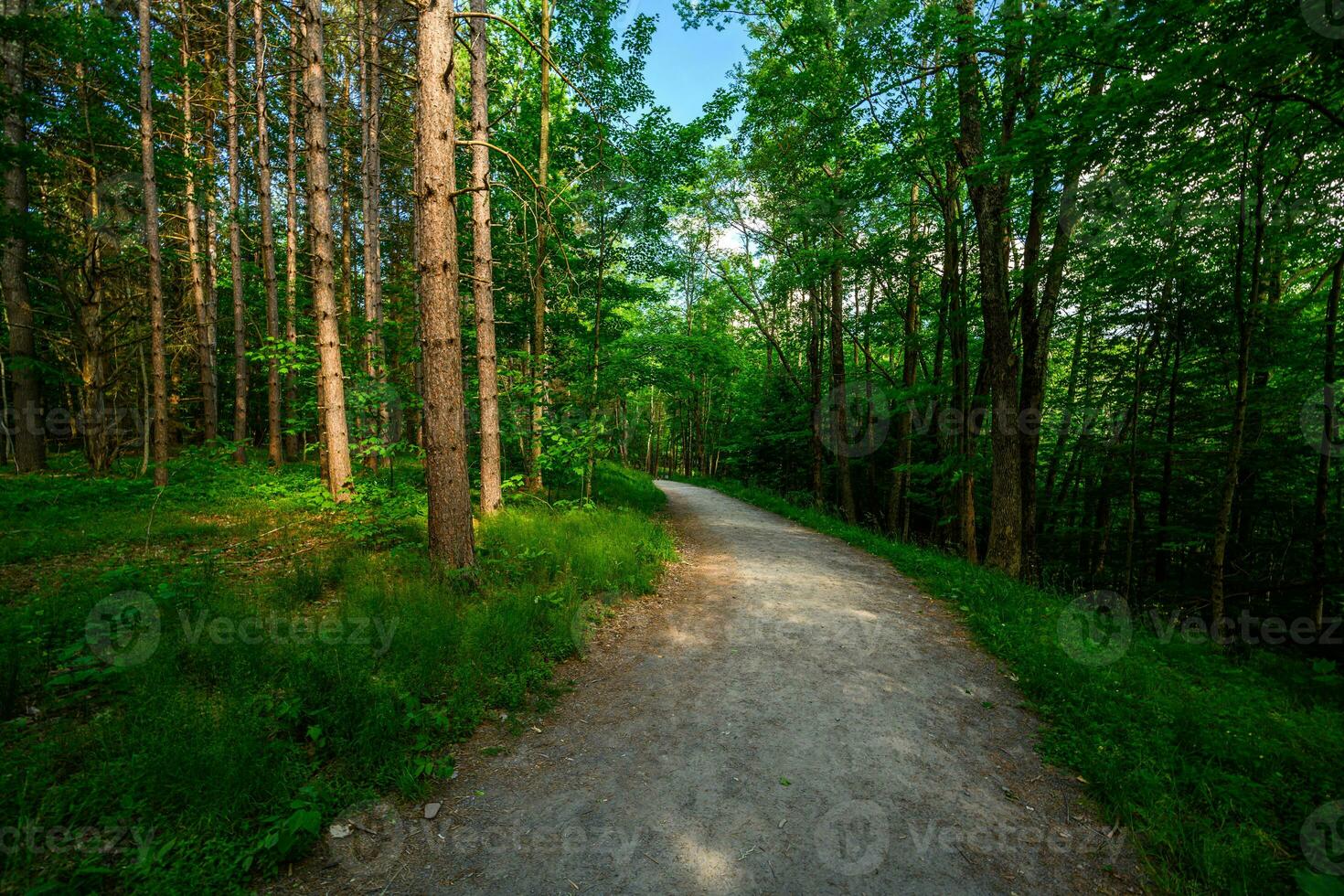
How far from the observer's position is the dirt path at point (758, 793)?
8.18 feet

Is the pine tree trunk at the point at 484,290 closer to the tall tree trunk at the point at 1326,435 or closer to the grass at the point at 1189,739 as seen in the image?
the grass at the point at 1189,739

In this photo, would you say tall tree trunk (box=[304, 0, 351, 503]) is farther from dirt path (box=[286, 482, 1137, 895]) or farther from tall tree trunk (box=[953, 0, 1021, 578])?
tall tree trunk (box=[953, 0, 1021, 578])

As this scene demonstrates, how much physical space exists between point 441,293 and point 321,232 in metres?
5.59

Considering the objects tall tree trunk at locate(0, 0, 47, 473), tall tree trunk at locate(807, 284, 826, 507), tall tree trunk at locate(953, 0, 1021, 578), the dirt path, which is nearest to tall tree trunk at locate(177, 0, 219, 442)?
tall tree trunk at locate(0, 0, 47, 473)

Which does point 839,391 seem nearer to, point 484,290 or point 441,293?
point 484,290

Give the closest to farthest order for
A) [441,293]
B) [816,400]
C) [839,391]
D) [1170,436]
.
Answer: [441,293] < [1170,436] < [839,391] < [816,400]

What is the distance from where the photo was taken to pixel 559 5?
10.5m

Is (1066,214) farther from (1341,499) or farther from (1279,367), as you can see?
(1341,499)

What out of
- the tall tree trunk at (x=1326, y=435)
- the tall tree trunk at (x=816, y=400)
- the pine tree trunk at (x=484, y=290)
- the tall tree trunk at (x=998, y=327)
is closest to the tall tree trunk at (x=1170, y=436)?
the tall tree trunk at (x=1326, y=435)

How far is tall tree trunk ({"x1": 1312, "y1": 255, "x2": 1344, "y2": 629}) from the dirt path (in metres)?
7.28

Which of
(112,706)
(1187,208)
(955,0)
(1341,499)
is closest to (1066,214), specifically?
(1187,208)

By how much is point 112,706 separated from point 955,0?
1413cm

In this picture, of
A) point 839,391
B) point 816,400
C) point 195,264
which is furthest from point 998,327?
point 195,264

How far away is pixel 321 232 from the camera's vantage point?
343 inches
